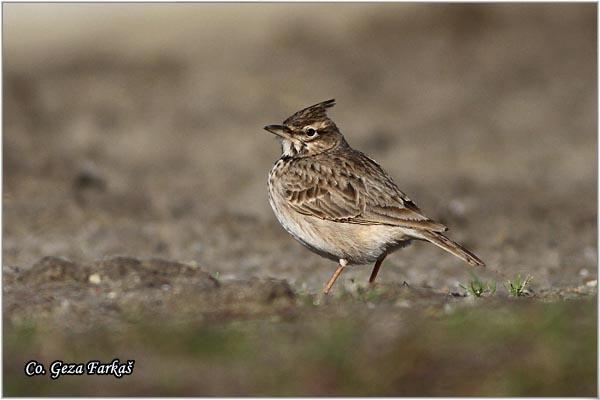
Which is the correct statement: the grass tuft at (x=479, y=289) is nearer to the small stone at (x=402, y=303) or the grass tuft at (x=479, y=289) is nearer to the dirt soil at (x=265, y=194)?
the dirt soil at (x=265, y=194)

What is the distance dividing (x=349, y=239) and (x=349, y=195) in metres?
0.43

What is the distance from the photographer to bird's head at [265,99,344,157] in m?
10.6

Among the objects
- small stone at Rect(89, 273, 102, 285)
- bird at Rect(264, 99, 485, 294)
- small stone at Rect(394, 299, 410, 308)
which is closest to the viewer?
small stone at Rect(394, 299, 410, 308)

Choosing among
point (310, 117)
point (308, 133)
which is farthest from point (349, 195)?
point (310, 117)


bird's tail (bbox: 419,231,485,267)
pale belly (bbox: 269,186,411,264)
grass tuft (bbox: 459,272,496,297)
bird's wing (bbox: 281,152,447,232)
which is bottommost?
grass tuft (bbox: 459,272,496,297)

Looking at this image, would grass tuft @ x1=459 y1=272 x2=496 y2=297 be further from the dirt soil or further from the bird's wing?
the bird's wing

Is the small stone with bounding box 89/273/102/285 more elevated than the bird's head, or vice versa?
the bird's head

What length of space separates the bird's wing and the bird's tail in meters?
0.07

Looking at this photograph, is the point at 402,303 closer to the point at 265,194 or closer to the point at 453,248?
the point at 453,248

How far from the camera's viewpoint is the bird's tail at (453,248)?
9.03m

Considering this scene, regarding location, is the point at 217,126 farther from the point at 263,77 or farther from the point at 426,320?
the point at 426,320

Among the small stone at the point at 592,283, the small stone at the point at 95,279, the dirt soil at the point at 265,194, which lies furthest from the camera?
the small stone at the point at 592,283

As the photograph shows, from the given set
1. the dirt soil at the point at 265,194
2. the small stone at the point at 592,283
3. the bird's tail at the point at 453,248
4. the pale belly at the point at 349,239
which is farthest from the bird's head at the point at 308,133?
the small stone at the point at 592,283

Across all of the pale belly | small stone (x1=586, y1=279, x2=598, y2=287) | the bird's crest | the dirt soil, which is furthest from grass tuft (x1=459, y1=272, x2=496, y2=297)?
the bird's crest
